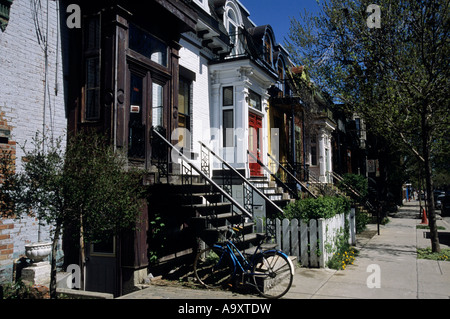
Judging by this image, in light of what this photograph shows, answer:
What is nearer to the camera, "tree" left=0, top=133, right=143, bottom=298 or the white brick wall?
"tree" left=0, top=133, right=143, bottom=298

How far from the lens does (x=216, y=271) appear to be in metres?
7.45

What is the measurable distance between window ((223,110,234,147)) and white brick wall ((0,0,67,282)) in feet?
Answer: 19.7

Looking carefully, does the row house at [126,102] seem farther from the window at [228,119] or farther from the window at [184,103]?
the window at [228,119]

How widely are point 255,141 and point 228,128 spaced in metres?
1.85

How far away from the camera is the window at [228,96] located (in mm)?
12484

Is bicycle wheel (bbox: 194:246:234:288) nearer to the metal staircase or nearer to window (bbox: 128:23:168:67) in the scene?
the metal staircase

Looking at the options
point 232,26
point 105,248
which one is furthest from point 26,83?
point 232,26

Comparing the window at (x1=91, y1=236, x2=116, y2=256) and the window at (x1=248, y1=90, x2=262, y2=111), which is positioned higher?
the window at (x1=248, y1=90, x2=262, y2=111)

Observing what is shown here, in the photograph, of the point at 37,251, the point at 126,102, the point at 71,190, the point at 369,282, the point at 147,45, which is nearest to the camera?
the point at 71,190

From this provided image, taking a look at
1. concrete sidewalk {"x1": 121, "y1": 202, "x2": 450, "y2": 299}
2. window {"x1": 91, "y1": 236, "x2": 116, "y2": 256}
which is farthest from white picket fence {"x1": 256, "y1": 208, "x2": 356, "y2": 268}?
window {"x1": 91, "y1": 236, "x2": 116, "y2": 256}

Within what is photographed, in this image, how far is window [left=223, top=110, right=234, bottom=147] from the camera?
12.3m

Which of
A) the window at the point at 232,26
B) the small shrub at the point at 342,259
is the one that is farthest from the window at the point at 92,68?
the small shrub at the point at 342,259

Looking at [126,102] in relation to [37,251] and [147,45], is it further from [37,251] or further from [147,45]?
[37,251]

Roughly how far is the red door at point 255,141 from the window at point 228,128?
1.10m
